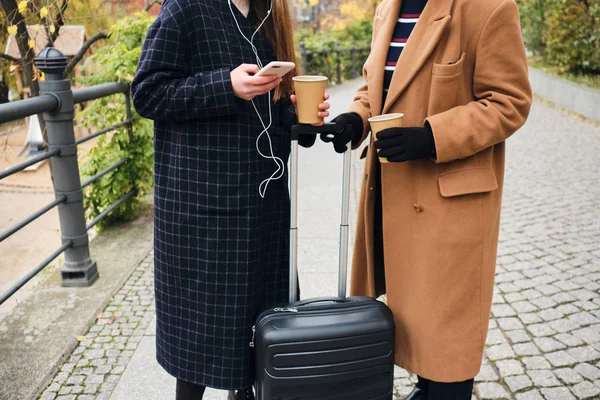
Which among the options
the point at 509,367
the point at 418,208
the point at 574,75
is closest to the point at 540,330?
the point at 509,367

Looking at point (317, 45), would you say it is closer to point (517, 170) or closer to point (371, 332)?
point (517, 170)

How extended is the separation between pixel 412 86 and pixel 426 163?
253 millimetres

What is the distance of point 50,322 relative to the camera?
336 cm

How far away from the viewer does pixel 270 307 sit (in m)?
1.95

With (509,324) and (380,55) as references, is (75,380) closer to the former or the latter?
(380,55)

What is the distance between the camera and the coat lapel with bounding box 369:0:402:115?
1.96 meters

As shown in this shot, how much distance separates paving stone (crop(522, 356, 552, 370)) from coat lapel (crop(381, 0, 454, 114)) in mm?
1797

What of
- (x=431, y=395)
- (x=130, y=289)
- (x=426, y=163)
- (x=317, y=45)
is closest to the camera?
(x=426, y=163)

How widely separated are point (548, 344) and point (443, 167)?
179cm

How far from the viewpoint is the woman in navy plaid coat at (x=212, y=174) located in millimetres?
1775

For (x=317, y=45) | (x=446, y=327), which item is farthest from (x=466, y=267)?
(x=317, y=45)

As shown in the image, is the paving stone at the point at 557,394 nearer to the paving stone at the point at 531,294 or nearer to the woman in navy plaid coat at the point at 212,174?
the paving stone at the point at 531,294

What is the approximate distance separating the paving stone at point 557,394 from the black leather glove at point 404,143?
5.24 feet

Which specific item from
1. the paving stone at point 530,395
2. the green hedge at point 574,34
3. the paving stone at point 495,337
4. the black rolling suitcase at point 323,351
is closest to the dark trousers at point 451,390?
the black rolling suitcase at point 323,351
